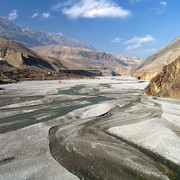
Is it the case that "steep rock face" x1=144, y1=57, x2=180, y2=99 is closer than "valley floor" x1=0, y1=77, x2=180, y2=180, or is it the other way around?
"valley floor" x1=0, y1=77, x2=180, y2=180

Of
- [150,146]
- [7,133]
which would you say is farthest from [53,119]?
[150,146]

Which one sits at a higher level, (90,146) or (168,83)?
(168,83)

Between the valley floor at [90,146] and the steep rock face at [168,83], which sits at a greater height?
the steep rock face at [168,83]

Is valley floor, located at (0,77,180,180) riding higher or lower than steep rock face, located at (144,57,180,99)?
lower

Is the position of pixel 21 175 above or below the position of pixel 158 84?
below

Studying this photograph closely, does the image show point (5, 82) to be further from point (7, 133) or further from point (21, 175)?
point (21, 175)

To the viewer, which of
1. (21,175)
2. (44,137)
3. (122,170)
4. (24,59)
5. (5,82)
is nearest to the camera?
(21,175)

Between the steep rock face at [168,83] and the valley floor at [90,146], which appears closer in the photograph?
the valley floor at [90,146]

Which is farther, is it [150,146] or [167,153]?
[150,146]
